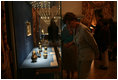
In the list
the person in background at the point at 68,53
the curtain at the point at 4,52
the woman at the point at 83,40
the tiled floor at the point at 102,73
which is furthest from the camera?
the tiled floor at the point at 102,73

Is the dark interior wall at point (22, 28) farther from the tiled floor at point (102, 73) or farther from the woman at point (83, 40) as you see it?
the tiled floor at point (102, 73)

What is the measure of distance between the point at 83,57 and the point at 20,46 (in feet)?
2.20

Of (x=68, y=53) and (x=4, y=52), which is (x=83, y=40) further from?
(x=4, y=52)

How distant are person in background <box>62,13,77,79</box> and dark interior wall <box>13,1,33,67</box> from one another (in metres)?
0.39

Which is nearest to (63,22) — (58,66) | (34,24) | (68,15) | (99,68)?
(68,15)

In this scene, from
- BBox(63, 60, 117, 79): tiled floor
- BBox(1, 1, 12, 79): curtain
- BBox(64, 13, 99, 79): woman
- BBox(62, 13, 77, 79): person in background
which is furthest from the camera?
BBox(63, 60, 117, 79): tiled floor

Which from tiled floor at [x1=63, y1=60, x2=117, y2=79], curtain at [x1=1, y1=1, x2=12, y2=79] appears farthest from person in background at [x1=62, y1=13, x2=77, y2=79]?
curtain at [x1=1, y1=1, x2=12, y2=79]

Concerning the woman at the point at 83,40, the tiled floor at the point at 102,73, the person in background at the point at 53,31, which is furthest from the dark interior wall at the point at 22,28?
the tiled floor at the point at 102,73

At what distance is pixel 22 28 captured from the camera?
1.31 m

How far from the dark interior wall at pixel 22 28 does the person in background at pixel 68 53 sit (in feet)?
1.29

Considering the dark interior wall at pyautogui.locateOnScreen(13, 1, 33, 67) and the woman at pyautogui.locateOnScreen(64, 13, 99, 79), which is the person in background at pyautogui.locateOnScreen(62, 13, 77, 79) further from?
the dark interior wall at pyautogui.locateOnScreen(13, 1, 33, 67)

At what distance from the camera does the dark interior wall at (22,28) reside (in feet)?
3.86

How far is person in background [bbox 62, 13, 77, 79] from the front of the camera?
4.10 feet

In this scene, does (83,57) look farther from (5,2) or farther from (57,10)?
(5,2)
